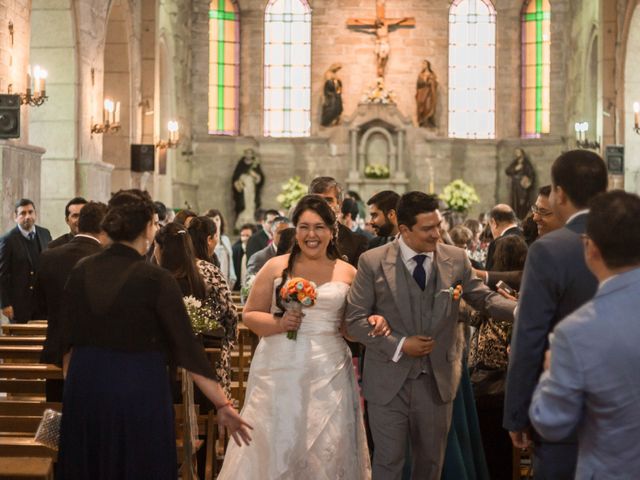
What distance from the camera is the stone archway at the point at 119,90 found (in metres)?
20.2

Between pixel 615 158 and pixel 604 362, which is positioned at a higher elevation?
pixel 615 158

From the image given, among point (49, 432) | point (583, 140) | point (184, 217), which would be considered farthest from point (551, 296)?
point (583, 140)

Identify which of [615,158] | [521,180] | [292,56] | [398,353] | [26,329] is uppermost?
[292,56]

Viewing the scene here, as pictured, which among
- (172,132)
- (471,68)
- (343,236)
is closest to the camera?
(343,236)

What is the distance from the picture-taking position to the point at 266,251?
10234mm

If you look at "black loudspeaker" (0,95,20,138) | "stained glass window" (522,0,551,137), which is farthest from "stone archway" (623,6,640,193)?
"black loudspeaker" (0,95,20,138)

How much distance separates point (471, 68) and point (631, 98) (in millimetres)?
10371

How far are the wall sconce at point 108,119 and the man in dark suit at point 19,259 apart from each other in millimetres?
5819

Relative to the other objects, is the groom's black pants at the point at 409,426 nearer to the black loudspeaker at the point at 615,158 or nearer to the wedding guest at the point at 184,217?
the wedding guest at the point at 184,217

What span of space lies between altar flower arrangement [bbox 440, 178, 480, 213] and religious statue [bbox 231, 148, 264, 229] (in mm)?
4764

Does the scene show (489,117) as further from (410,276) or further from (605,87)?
(410,276)

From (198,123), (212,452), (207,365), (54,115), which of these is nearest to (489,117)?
(198,123)

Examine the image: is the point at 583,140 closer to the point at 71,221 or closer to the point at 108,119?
the point at 108,119

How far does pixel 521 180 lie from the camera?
2905cm
